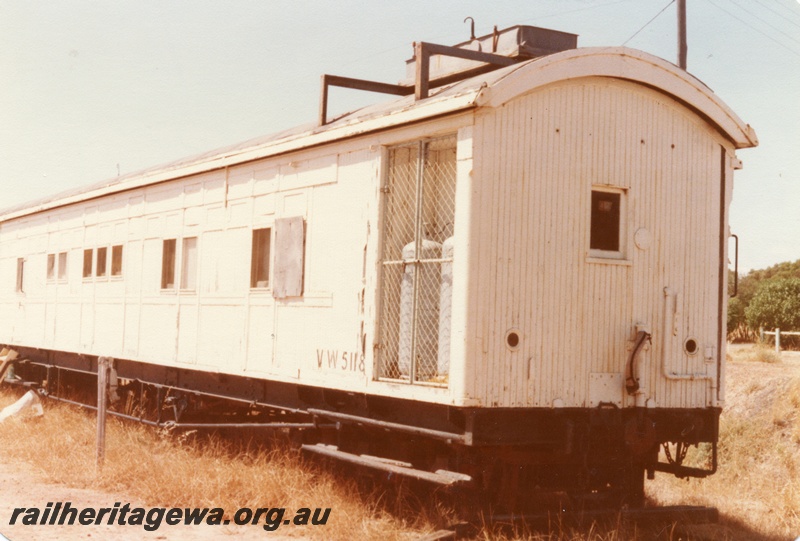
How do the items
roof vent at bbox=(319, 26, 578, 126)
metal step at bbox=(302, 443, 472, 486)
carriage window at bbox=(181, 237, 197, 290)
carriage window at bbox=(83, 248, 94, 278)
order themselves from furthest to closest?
carriage window at bbox=(83, 248, 94, 278), carriage window at bbox=(181, 237, 197, 290), roof vent at bbox=(319, 26, 578, 126), metal step at bbox=(302, 443, 472, 486)

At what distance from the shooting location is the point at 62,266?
15406mm

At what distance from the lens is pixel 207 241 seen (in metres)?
10.9

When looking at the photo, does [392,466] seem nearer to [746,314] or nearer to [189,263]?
[189,263]

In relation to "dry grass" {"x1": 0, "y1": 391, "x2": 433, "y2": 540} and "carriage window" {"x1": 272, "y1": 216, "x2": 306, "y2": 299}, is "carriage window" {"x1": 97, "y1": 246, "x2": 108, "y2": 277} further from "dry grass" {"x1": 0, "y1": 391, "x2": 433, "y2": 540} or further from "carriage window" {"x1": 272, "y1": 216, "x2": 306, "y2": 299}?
"carriage window" {"x1": 272, "y1": 216, "x2": 306, "y2": 299}

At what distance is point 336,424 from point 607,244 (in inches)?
116

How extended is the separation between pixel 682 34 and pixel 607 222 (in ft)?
26.0

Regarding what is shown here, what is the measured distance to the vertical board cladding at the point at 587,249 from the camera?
283 inches

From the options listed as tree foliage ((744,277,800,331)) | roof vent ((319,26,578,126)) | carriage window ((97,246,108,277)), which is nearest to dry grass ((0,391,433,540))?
carriage window ((97,246,108,277))

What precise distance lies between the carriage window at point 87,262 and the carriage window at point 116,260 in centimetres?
94

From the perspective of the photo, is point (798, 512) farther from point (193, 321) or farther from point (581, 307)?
point (193, 321)

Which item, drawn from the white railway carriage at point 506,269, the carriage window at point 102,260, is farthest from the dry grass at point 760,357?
the carriage window at point 102,260

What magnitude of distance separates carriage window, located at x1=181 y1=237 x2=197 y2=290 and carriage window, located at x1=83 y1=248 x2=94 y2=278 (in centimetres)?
349

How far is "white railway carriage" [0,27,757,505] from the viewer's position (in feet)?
23.6

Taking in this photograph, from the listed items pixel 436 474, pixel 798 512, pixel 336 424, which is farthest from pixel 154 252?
pixel 798 512
